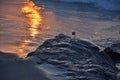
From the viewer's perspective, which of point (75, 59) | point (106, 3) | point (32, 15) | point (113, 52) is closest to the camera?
point (75, 59)

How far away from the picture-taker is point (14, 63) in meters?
4.17

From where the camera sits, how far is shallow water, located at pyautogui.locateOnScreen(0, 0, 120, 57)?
7695 mm

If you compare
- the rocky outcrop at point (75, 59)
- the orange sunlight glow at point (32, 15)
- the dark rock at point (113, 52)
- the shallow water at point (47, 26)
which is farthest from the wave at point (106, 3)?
the rocky outcrop at point (75, 59)

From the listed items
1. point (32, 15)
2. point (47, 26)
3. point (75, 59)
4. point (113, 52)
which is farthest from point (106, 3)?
point (75, 59)

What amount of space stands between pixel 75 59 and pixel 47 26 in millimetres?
5171

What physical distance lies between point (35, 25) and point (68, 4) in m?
5.65

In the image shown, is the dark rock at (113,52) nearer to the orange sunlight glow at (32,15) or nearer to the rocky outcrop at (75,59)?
the rocky outcrop at (75,59)

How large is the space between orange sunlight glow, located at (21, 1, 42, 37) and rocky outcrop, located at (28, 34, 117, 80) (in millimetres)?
3221

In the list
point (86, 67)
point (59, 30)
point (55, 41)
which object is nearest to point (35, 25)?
point (59, 30)

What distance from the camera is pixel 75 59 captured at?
4891mm

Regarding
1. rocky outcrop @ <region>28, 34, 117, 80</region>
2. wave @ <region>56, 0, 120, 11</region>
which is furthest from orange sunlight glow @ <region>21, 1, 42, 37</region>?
rocky outcrop @ <region>28, 34, 117, 80</region>

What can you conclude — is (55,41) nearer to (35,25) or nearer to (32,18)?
(35,25)

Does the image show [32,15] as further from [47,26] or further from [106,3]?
[106,3]

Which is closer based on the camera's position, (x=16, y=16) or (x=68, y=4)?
(x=16, y=16)
